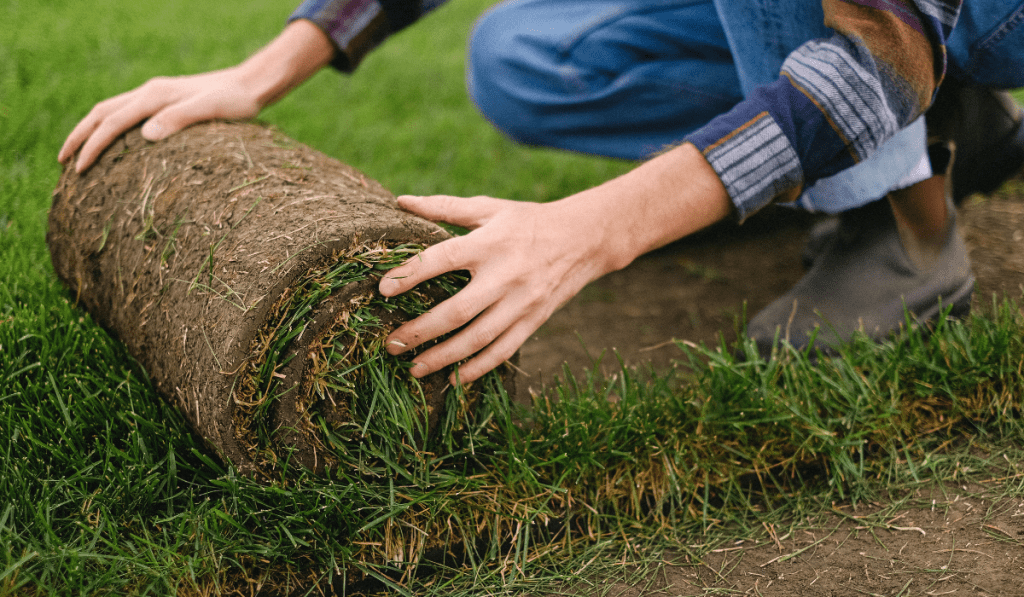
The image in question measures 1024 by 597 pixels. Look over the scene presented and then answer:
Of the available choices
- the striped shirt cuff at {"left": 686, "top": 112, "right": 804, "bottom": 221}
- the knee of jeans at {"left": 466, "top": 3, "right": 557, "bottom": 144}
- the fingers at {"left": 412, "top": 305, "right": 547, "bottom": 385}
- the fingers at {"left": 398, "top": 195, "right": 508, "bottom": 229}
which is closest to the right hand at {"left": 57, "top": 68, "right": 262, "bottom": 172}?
the fingers at {"left": 398, "top": 195, "right": 508, "bottom": 229}

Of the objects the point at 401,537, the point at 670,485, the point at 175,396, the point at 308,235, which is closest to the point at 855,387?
the point at 670,485

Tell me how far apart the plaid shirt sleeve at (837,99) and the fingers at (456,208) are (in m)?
0.46

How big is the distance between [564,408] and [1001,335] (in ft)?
3.44

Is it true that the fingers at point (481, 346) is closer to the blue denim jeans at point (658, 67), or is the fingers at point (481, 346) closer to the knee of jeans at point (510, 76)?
the blue denim jeans at point (658, 67)

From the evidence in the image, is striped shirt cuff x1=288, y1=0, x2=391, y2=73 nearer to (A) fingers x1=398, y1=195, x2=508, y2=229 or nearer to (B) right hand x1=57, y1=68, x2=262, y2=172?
(B) right hand x1=57, y1=68, x2=262, y2=172

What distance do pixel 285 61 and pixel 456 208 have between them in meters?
1.01

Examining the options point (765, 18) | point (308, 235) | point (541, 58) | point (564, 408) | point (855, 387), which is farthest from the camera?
point (541, 58)

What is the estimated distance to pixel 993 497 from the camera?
145 cm

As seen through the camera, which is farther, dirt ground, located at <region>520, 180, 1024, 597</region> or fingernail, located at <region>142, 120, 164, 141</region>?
fingernail, located at <region>142, 120, 164, 141</region>

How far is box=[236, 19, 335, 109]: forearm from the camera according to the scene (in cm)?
208

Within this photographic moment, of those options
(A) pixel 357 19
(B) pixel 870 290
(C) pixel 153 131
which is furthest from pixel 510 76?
(B) pixel 870 290

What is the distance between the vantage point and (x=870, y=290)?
1984 mm

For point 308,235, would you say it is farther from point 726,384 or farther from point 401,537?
point 726,384

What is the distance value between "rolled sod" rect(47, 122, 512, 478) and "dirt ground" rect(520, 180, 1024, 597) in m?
0.37
